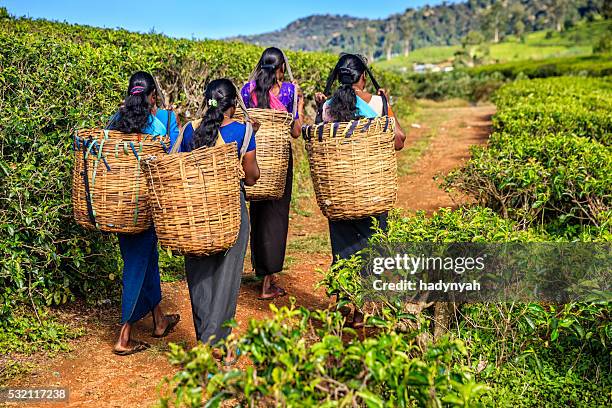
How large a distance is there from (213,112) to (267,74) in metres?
1.39

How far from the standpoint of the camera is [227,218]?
3.67 meters

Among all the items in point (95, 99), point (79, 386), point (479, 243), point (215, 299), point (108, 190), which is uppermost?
point (95, 99)

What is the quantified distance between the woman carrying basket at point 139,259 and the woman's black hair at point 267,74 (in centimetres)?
103

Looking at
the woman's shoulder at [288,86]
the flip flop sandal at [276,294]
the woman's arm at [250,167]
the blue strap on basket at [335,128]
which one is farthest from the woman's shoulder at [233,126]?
the flip flop sandal at [276,294]

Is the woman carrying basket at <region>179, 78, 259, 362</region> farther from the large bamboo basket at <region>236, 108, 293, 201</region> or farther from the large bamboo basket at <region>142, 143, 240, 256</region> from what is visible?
the large bamboo basket at <region>236, 108, 293, 201</region>

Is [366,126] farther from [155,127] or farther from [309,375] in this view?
[309,375]

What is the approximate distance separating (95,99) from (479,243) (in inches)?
132

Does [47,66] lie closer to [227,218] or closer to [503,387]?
[227,218]

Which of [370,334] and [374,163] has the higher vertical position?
[374,163]

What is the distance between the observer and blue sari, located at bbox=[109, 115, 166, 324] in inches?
173

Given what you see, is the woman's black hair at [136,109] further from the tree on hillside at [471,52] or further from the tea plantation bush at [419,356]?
the tree on hillside at [471,52]

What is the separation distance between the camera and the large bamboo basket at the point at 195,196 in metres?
3.46

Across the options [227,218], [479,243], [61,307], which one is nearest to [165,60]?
[61,307]

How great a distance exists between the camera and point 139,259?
4.45m
